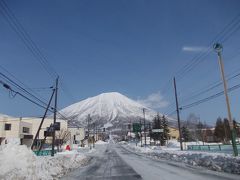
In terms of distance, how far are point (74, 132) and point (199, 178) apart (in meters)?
117

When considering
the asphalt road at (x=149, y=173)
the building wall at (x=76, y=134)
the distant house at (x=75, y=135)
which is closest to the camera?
the asphalt road at (x=149, y=173)

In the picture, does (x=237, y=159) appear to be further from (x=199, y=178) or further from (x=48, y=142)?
(x=48, y=142)

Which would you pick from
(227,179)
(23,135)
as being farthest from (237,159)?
(23,135)

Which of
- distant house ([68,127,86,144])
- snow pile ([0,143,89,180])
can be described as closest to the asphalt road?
snow pile ([0,143,89,180])

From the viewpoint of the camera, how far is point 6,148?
13016 mm

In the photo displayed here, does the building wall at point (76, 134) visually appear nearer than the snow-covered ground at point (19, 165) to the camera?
No

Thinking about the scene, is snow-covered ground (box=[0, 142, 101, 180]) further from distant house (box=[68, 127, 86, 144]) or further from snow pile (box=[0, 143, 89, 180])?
distant house (box=[68, 127, 86, 144])

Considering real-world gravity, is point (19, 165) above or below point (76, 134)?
below

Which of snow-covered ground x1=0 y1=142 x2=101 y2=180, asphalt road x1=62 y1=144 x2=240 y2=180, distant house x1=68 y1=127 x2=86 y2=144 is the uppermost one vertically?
distant house x1=68 y1=127 x2=86 y2=144

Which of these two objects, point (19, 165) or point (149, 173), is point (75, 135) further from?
point (19, 165)

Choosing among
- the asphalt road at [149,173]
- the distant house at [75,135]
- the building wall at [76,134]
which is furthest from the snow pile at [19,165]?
the distant house at [75,135]

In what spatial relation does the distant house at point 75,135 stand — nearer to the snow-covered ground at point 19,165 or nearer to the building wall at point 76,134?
the building wall at point 76,134

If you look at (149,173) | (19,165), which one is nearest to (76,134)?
(149,173)

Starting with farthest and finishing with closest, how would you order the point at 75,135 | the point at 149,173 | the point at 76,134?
the point at 75,135
the point at 76,134
the point at 149,173
